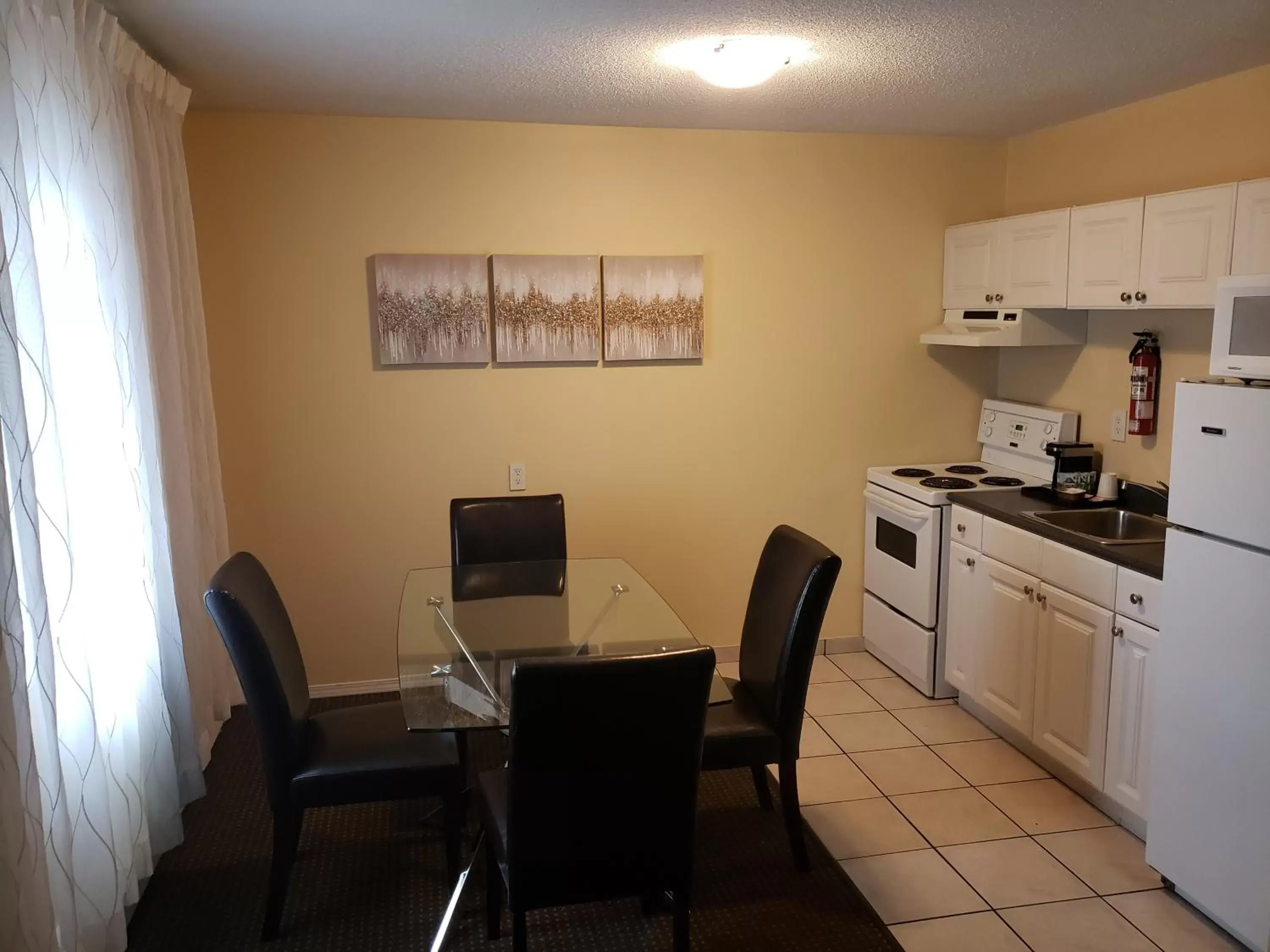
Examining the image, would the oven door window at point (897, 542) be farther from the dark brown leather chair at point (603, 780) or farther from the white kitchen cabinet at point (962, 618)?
the dark brown leather chair at point (603, 780)

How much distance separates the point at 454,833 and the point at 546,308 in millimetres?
2130

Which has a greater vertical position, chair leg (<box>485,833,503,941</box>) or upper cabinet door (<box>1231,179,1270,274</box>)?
upper cabinet door (<box>1231,179,1270,274</box>)

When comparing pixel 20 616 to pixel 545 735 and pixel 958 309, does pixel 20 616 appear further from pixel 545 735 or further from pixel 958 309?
pixel 958 309

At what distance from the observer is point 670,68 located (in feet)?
→ 9.86

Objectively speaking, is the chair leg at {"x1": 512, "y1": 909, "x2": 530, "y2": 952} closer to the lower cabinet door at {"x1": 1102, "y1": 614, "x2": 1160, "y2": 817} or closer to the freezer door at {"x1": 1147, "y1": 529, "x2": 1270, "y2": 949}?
the freezer door at {"x1": 1147, "y1": 529, "x2": 1270, "y2": 949}

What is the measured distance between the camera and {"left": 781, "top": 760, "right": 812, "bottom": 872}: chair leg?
2686 millimetres

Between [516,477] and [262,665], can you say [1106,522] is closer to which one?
[516,477]

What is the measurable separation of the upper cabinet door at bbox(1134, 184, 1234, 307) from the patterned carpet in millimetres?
2094

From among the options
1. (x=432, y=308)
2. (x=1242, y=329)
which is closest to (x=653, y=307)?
(x=432, y=308)

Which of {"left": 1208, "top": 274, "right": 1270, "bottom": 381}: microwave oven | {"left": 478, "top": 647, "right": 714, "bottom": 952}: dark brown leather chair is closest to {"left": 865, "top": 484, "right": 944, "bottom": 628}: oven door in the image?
{"left": 1208, "top": 274, "right": 1270, "bottom": 381}: microwave oven

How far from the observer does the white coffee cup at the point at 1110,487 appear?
3604mm

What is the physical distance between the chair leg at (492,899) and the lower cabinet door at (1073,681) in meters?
1.90

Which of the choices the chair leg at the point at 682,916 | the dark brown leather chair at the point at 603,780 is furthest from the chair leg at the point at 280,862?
the chair leg at the point at 682,916

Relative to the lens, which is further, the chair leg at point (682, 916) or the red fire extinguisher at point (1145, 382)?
the red fire extinguisher at point (1145, 382)
